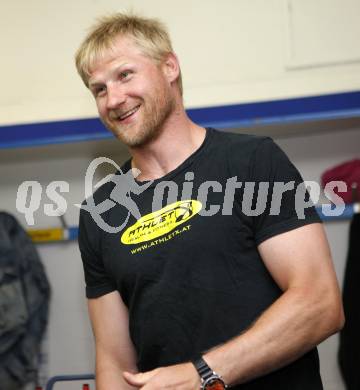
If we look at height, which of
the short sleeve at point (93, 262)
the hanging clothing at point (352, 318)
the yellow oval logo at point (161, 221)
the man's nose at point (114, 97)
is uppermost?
the man's nose at point (114, 97)

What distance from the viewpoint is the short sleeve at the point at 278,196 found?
1.03 m

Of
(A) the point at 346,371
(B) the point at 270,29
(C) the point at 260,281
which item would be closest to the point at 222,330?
(C) the point at 260,281

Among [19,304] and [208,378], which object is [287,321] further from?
[19,304]

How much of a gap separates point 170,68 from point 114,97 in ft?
0.56

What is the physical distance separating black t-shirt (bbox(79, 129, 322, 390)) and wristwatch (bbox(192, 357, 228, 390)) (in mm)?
130

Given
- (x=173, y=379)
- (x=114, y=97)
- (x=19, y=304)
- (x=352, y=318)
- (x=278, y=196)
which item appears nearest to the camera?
(x=173, y=379)

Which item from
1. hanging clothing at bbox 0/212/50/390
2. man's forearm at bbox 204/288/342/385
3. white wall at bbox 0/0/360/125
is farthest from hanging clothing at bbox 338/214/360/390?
hanging clothing at bbox 0/212/50/390

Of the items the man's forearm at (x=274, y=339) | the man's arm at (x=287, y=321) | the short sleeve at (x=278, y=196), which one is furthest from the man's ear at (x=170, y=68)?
the man's forearm at (x=274, y=339)

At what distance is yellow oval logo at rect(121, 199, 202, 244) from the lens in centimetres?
112

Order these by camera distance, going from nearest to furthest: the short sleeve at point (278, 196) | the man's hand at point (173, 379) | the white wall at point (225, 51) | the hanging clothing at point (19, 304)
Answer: the man's hand at point (173, 379)
the short sleeve at point (278, 196)
the white wall at point (225, 51)
the hanging clothing at point (19, 304)

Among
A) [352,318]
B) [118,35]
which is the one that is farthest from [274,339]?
[352,318]

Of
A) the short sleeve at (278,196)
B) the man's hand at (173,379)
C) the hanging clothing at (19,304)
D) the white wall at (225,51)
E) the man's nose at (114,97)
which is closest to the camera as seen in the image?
the man's hand at (173,379)

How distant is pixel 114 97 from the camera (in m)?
1.18

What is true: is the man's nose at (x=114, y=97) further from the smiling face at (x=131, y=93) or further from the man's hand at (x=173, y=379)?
the man's hand at (x=173, y=379)
